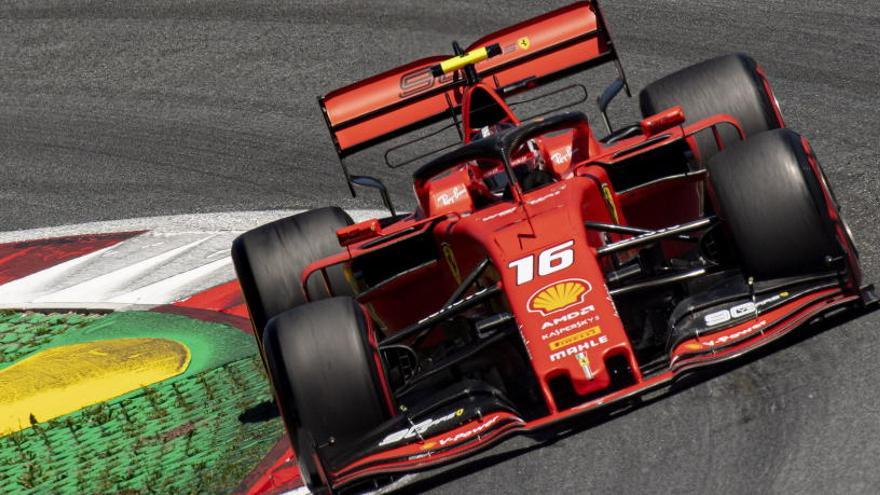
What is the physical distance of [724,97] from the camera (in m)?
8.62

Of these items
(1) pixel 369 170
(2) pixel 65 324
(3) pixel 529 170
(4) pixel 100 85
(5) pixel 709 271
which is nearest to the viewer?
(5) pixel 709 271

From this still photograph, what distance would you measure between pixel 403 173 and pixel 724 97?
441 cm

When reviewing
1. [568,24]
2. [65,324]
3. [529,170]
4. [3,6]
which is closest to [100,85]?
[3,6]

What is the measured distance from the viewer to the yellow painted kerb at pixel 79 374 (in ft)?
30.6

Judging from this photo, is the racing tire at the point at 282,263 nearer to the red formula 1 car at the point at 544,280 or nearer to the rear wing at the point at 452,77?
the red formula 1 car at the point at 544,280

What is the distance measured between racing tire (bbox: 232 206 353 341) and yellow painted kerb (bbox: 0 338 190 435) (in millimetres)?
1315

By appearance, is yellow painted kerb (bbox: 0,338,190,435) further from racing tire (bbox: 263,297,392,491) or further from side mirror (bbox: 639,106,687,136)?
side mirror (bbox: 639,106,687,136)

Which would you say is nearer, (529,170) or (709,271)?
(709,271)

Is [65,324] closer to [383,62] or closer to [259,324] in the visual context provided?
[259,324]

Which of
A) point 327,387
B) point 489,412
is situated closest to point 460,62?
point 327,387

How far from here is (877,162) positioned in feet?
31.7

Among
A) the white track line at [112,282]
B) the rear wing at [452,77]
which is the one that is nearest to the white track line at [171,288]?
the white track line at [112,282]

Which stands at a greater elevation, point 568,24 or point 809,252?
point 568,24

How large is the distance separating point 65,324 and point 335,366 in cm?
492
